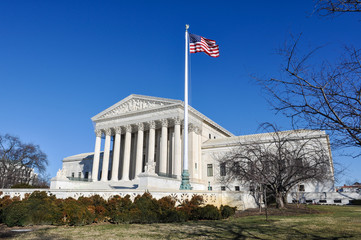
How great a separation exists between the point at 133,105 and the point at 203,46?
2716 centimetres

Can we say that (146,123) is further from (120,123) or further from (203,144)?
(203,144)

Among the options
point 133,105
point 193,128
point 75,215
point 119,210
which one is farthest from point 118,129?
point 75,215

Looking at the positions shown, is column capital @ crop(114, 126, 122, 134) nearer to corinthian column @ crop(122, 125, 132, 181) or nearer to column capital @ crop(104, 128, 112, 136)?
column capital @ crop(104, 128, 112, 136)

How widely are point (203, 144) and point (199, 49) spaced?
28.9 meters

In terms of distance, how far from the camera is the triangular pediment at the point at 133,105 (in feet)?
157

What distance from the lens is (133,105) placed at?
51875 mm

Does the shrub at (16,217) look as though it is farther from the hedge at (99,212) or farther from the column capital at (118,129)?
the column capital at (118,129)

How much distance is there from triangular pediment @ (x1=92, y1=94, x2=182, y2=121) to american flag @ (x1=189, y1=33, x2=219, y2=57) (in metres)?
18.0

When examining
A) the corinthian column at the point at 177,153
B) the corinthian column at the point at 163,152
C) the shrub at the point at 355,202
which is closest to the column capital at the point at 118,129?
the corinthian column at the point at 163,152

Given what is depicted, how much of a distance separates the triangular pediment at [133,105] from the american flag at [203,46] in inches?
711

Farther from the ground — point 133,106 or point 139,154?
point 133,106

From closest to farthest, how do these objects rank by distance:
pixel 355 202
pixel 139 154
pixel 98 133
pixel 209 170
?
pixel 355 202, pixel 139 154, pixel 209 170, pixel 98 133

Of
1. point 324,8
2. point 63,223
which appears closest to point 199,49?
point 63,223

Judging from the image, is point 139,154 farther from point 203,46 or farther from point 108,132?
point 203,46
